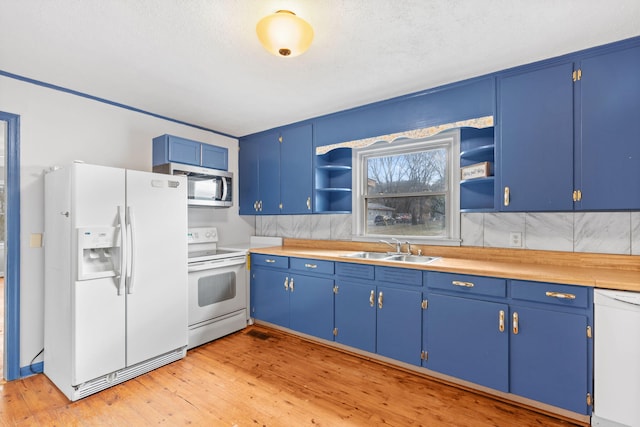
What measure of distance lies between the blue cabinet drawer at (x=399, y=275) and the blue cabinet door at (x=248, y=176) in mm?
2035

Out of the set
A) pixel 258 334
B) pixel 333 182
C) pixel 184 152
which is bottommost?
pixel 258 334

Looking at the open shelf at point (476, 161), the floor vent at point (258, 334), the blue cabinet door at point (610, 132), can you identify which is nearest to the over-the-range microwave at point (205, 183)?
the floor vent at point (258, 334)

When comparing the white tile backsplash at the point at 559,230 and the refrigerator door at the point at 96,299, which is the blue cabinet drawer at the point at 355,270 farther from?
the refrigerator door at the point at 96,299

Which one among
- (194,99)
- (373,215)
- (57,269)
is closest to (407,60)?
(373,215)

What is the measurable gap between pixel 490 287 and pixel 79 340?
286 cm

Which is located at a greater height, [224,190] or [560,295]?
[224,190]

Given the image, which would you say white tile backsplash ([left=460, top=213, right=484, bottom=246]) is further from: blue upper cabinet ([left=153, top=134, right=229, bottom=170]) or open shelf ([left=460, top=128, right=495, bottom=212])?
blue upper cabinet ([left=153, top=134, right=229, bottom=170])

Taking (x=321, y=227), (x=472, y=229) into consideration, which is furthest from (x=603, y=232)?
(x=321, y=227)

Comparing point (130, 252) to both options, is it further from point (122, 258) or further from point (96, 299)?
point (96, 299)

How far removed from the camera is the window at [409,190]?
2.93 m

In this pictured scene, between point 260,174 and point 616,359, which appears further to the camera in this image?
point 260,174

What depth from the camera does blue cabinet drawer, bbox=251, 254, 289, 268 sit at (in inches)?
130

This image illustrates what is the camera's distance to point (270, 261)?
342 cm

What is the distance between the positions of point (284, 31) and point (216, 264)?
7.68 feet
